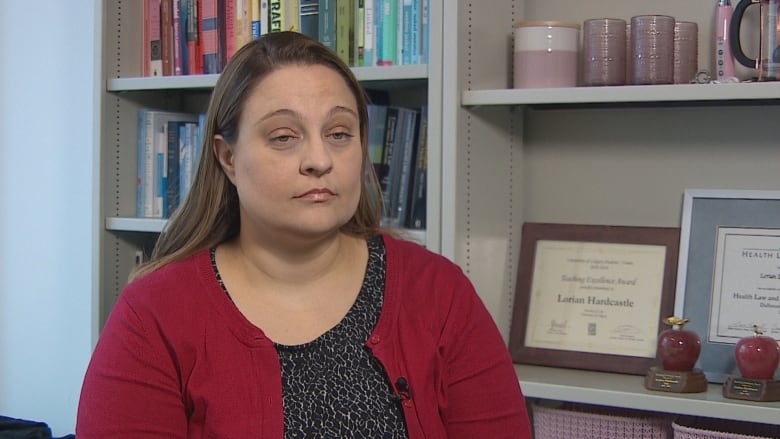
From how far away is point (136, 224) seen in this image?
209 centimetres

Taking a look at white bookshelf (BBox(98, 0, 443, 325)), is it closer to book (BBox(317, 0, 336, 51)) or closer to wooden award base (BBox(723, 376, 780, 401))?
book (BBox(317, 0, 336, 51))

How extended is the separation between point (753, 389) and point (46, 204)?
181cm

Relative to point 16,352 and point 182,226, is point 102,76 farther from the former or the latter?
point 16,352

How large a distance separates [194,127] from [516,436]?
1.05 meters

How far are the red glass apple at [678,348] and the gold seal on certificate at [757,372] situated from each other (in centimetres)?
7

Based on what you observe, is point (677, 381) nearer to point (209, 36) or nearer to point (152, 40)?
point (209, 36)

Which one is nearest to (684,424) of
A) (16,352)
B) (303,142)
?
(303,142)

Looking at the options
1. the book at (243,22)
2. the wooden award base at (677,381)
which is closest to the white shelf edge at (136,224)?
the book at (243,22)

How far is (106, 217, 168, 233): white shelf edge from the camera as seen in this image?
2072 mm

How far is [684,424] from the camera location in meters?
1.74

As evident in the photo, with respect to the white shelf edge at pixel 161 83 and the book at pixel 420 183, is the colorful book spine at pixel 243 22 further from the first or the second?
the book at pixel 420 183

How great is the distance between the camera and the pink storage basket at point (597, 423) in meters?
1.76

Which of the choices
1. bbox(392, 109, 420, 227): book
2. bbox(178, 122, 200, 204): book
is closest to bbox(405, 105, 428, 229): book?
bbox(392, 109, 420, 227): book

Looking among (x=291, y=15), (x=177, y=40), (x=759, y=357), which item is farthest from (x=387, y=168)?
(x=759, y=357)
